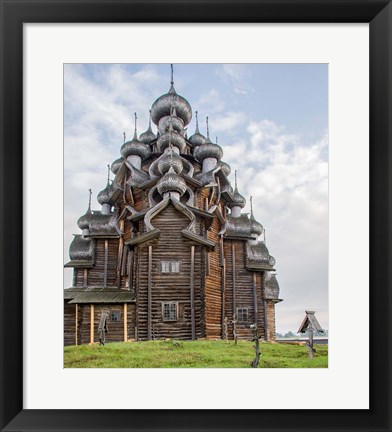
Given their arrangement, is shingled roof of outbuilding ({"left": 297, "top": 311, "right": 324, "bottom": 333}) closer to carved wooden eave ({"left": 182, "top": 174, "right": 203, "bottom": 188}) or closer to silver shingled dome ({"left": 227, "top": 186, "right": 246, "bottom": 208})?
silver shingled dome ({"left": 227, "top": 186, "right": 246, "bottom": 208})

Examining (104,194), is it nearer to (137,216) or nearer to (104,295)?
(137,216)

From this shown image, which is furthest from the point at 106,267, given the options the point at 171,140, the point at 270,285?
the point at 270,285

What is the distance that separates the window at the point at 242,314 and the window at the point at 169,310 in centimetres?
357

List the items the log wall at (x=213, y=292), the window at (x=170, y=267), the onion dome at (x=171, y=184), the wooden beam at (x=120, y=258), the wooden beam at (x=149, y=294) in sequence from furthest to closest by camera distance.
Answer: the wooden beam at (x=120, y=258) < the onion dome at (x=171, y=184) < the log wall at (x=213, y=292) < the window at (x=170, y=267) < the wooden beam at (x=149, y=294)

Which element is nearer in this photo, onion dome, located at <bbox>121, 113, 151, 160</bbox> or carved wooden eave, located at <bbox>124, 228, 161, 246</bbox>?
onion dome, located at <bbox>121, 113, 151, 160</bbox>

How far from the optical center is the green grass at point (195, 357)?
4.46 meters

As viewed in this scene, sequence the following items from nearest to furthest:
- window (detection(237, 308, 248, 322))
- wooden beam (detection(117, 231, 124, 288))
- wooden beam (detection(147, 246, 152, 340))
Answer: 1. wooden beam (detection(147, 246, 152, 340))
2. wooden beam (detection(117, 231, 124, 288))
3. window (detection(237, 308, 248, 322))

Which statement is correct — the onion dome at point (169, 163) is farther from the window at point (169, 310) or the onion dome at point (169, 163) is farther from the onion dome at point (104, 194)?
the onion dome at point (104, 194)

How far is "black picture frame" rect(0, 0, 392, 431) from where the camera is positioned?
4.01 metres

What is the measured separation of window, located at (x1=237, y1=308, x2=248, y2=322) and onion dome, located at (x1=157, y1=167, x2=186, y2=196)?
16.3 feet

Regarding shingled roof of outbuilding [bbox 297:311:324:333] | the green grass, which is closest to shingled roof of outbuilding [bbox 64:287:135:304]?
the green grass
